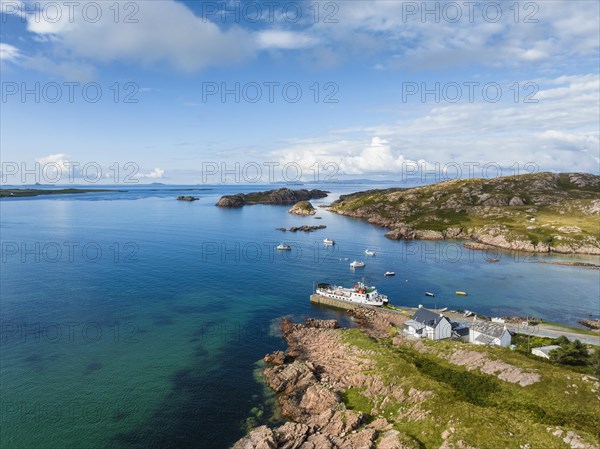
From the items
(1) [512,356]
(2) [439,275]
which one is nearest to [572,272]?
(2) [439,275]

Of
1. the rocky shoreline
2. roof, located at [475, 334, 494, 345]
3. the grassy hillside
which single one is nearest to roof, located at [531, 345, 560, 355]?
the grassy hillside

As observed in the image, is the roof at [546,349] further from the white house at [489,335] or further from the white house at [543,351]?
the white house at [489,335]

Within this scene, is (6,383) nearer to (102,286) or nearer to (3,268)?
(102,286)

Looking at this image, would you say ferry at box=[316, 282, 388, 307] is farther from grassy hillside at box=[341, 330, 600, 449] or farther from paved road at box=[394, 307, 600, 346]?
grassy hillside at box=[341, 330, 600, 449]

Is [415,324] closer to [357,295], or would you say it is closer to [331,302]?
[357,295]

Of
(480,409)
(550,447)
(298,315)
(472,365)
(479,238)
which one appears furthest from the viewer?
(479,238)

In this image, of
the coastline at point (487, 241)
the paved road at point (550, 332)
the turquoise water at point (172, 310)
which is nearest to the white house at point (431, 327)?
the paved road at point (550, 332)
